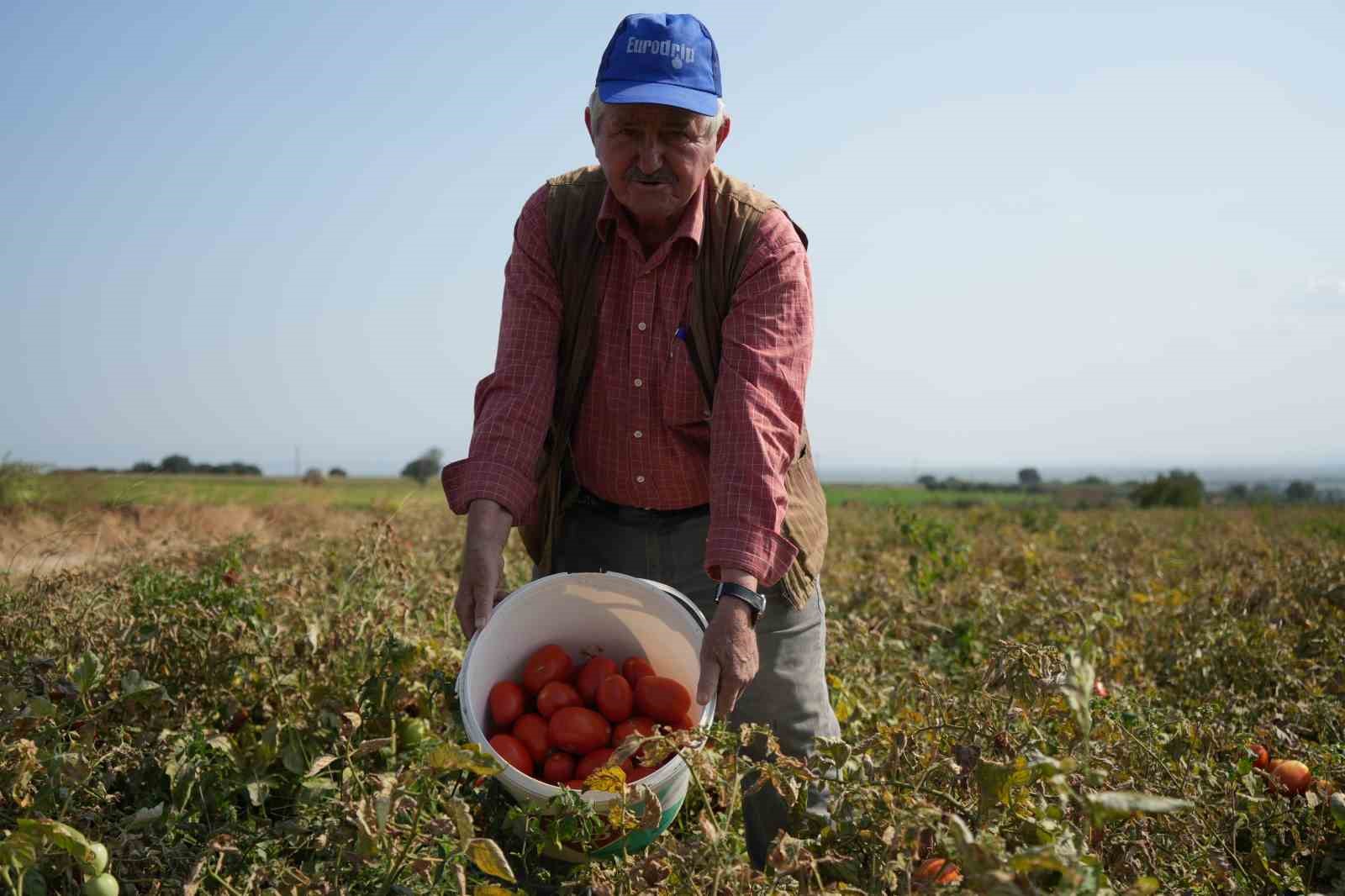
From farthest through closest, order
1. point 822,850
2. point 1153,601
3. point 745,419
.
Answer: point 1153,601
point 745,419
point 822,850

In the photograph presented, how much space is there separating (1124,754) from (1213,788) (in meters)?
0.22

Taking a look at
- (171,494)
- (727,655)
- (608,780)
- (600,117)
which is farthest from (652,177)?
(171,494)

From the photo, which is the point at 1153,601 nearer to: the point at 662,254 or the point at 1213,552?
the point at 1213,552

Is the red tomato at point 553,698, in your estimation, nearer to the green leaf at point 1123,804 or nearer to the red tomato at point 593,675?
the red tomato at point 593,675

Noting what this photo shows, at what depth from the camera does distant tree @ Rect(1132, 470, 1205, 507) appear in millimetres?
17984

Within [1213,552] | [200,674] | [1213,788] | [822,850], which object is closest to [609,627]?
[822,850]

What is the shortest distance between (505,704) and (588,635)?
1.15ft

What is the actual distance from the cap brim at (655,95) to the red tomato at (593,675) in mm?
1198

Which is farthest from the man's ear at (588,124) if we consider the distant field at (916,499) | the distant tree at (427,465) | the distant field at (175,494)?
the distant tree at (427,465)

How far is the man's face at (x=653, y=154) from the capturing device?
6.89ft

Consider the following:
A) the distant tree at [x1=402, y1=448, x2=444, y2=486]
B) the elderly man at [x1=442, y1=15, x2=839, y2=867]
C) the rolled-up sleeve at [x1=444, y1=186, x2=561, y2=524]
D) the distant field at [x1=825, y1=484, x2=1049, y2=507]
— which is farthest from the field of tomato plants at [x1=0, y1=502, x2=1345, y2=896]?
the distant tree at [x1=402, y1=448, x2=444, y2=486]

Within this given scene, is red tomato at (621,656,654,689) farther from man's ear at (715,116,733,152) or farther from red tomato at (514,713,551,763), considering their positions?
man's ear at (715,116,733,152)

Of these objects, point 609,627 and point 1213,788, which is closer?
point 1213,788

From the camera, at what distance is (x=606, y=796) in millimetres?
1747
